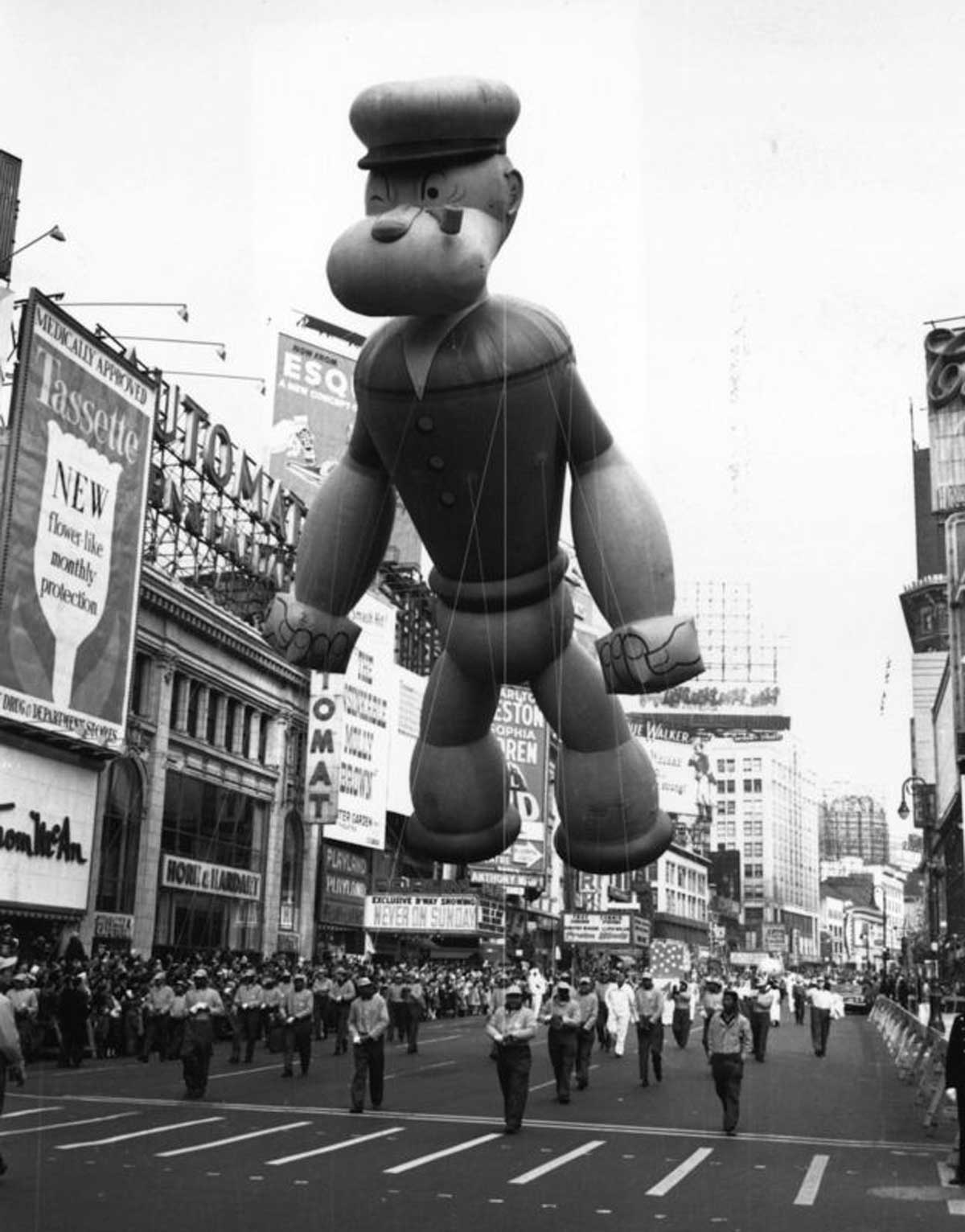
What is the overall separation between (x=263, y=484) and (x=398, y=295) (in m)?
35.0

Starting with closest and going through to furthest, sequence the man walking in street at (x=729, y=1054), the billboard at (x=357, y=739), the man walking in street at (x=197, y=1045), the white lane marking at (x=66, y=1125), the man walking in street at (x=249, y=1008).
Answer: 1. the white lane marking at (x=66, y=1125)
2. the man walking in street at (x=729, y=1054)
3. the man walking in street at (x=197, y=1045)
4. the man walking in street at (x=249, y=1008)
5. the billboard at (x=357, y=739)

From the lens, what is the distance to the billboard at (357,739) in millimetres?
37844

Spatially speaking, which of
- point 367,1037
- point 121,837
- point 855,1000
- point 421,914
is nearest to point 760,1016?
point 367,1037

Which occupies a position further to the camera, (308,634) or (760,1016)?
(760,1016)

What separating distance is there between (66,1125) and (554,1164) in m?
4.47

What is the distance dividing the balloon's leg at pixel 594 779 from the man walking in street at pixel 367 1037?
7.58m

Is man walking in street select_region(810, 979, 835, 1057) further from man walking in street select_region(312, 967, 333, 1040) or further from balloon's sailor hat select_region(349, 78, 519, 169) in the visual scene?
balloon's sailor hat select_region(349, 78, 519, 169)

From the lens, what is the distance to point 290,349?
56.5 meters

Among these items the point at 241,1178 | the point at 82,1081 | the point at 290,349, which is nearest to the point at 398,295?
the point at 241,1178

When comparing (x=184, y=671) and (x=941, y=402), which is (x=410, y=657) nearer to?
(x=184, y=671)

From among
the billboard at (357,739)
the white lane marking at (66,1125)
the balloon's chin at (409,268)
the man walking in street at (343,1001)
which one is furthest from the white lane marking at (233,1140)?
the billboard at (357,739)

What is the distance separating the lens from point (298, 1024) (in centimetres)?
1780

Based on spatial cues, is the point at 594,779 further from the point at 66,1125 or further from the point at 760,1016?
the point at 760,1016

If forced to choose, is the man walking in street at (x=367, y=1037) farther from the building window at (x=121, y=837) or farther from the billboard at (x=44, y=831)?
the building window at (x=121, y=837)
